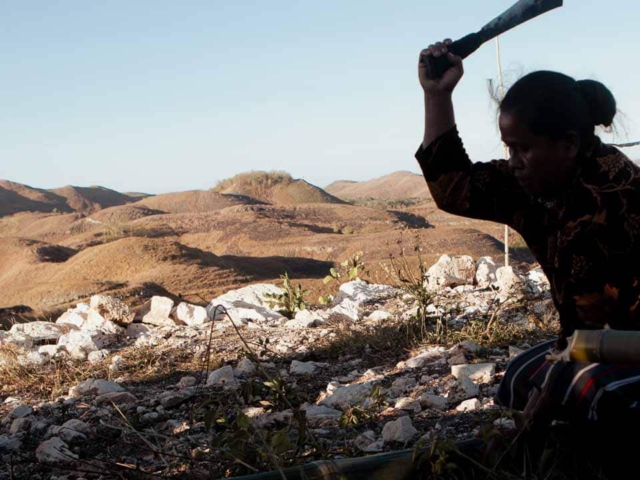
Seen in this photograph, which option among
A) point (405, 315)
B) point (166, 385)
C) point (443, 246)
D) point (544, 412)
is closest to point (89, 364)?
point (166, 385)

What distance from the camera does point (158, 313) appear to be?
677cm

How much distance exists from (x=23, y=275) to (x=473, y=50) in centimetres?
1147

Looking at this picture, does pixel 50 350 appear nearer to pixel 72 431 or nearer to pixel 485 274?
pixel 72 431

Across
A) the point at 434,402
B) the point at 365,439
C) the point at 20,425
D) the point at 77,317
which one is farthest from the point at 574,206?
the point at 77,317

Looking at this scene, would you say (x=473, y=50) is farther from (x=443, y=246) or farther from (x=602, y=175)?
(x=443, y=246)

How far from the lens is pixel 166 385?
4359 mm

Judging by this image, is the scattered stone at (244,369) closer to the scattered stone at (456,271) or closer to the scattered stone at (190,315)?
the scattered stone at (190,315)

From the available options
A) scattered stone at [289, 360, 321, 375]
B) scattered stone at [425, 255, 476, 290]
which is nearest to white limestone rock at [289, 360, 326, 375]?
scattered stone at [289, 360, 321, 375]

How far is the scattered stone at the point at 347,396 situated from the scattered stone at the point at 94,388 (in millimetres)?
1232

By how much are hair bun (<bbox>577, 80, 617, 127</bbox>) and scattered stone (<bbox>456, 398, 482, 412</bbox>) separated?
1.44 meters

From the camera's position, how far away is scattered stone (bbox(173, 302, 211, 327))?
6.51m

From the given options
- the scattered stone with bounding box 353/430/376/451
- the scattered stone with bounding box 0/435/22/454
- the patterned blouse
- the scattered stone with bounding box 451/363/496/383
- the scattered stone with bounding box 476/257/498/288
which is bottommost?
the scattered stone with bounding box 0/435/22/454

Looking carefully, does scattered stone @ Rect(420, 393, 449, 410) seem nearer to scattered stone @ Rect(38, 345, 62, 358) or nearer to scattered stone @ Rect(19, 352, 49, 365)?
scattered stone @ Rect(19, 352, 49, 365)

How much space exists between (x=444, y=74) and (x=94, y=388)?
279cm
